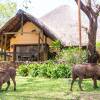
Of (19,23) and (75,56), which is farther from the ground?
(19,23)

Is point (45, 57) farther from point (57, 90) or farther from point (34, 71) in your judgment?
point (57, 90)

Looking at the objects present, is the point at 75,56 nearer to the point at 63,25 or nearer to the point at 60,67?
the point at 60,67

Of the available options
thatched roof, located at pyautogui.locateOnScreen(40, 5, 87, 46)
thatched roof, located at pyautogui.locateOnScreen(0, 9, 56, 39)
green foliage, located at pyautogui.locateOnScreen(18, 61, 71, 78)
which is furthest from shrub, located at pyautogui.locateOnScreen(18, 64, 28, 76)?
thatched roof, located at pyautogui.locateOnScreen(0, 9, 56, 39)

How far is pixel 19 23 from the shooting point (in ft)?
103

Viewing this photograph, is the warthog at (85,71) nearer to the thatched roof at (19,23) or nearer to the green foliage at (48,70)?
the green foliage at (48,70)

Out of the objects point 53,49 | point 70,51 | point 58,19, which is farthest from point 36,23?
point 70,51

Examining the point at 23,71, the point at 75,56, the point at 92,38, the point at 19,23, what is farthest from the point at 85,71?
the point at 19,23

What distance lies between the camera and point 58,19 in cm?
3394

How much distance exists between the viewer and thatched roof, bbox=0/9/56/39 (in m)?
29.2

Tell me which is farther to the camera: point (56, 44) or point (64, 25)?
point (64, 25)

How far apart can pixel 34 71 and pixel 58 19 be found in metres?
12.4

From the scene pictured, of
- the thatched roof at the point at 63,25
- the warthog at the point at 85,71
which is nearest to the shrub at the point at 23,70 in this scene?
the thatched roof at the point at 63,25

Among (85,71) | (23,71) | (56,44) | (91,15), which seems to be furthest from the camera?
(56,44)

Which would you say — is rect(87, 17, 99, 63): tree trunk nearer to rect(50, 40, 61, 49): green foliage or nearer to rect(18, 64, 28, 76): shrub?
rect(18, 64, 28, 76): shrub
